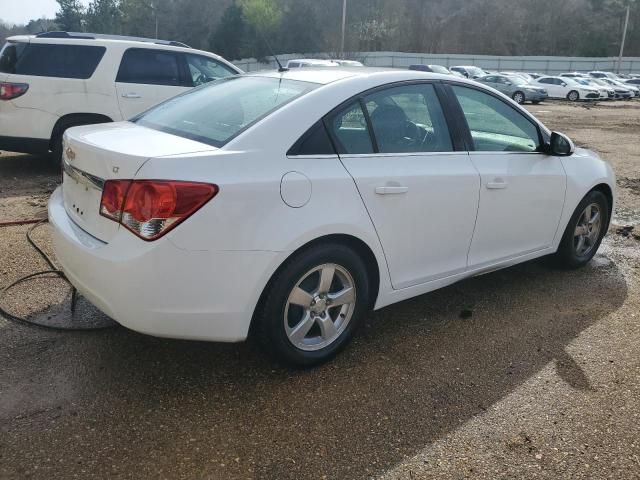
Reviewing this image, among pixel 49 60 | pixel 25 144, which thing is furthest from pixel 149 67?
pixel 25 144

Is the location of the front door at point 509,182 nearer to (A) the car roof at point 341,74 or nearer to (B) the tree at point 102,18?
(A) the car roof at point 341,74

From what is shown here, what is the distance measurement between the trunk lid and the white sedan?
1 cm

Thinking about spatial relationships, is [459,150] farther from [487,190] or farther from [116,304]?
[116,304]

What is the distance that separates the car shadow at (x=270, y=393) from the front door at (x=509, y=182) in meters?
0.53

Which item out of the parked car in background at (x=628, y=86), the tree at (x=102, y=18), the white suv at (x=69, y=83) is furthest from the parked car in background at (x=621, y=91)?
the tree at (x=102, y=18)

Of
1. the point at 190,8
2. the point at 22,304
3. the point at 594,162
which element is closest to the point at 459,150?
the point at 594,162

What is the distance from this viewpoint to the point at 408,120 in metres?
3.55

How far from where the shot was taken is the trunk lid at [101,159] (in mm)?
2721

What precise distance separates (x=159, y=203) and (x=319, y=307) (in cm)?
103

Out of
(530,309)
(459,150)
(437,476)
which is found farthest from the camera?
(530,309)

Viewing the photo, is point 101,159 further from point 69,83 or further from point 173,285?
point 69,83

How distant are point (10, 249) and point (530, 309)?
13.5 ft

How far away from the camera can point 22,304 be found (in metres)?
3.82

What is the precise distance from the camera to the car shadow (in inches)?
99.2
